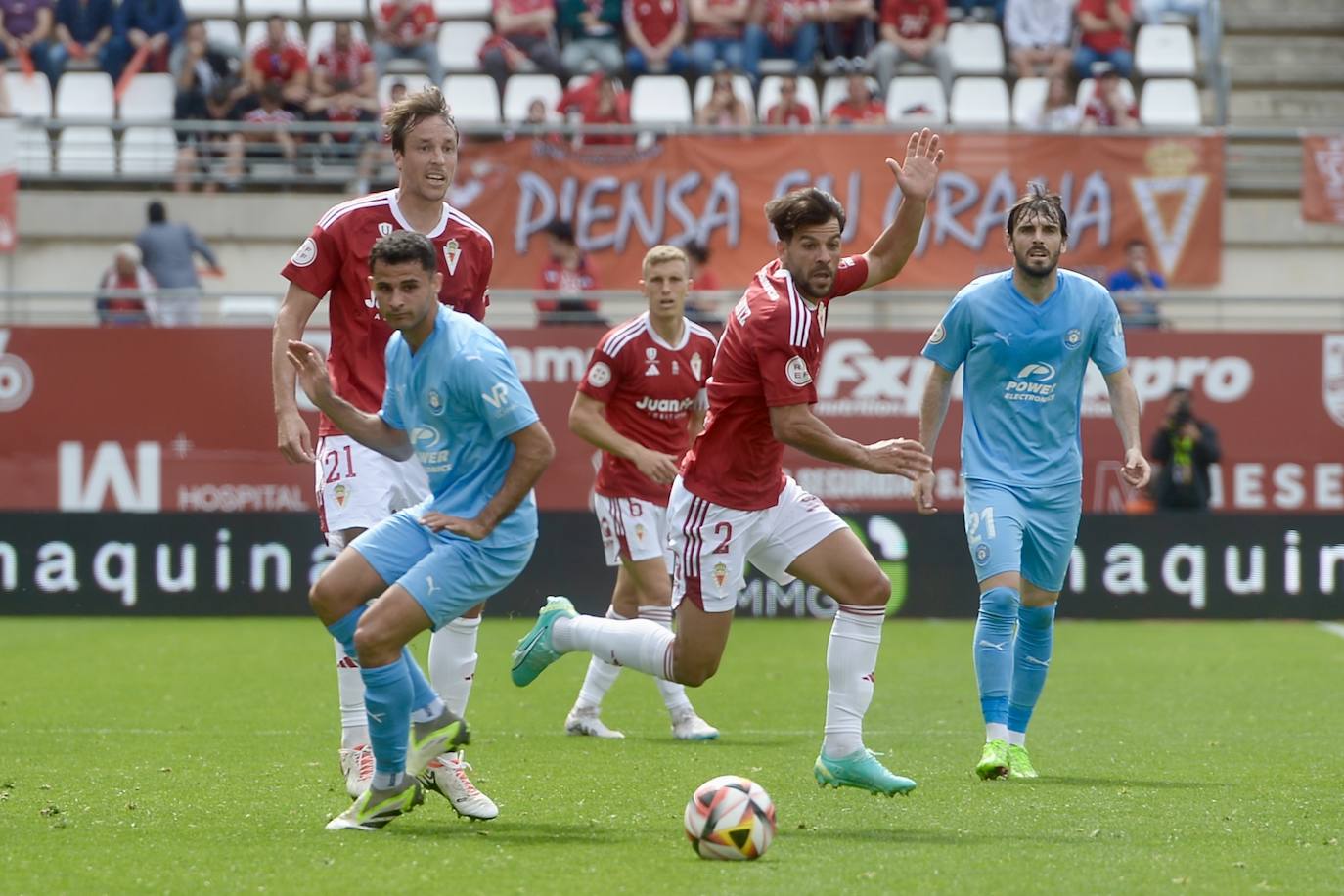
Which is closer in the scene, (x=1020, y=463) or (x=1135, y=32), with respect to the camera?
(x=1020, y=463)

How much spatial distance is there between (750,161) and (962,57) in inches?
180

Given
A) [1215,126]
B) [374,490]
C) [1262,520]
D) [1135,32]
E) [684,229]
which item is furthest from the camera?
[1135,32]

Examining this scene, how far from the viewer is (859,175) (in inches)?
766

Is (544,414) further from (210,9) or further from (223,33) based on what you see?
(210,9)

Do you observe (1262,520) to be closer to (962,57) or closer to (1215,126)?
(1215,126)

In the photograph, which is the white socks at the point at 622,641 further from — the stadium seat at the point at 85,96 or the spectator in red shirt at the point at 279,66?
the stadium seat at the point at 85,96

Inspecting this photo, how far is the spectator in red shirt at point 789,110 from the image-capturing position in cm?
2073

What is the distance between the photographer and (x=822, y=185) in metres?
19.4

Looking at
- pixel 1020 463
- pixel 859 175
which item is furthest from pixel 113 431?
pixel 1020 463

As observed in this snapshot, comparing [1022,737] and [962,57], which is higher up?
[962,57]

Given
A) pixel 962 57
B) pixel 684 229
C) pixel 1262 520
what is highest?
pixel 962 57

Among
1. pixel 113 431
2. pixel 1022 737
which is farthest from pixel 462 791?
pixel 113 431

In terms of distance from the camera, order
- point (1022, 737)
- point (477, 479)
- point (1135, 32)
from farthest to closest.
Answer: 1. point (1135, 32)
2. point (1022, 737)
3. point (477, 479)

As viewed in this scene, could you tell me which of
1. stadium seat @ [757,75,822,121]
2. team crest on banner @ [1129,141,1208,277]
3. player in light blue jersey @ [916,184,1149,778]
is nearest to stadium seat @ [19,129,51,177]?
stadium seat @ [757,75,822,121]
